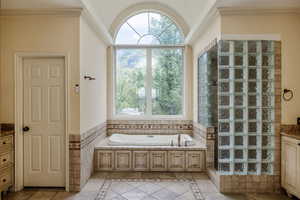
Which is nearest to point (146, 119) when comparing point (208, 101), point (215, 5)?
point (208, 101)

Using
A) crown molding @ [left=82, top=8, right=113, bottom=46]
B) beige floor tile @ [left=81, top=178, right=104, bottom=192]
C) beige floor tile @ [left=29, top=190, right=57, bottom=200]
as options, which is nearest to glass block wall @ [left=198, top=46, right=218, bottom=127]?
crown molding @ [left=82, top=8, right=113, bottom=46]

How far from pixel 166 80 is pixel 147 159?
198cm

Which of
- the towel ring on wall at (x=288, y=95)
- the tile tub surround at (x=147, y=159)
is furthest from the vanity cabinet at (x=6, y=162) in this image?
the towel ring on wall at (x=288, y=95)

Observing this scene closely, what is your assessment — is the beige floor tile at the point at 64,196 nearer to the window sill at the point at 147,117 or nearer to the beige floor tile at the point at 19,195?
the beige floor tile at the point at 19,195

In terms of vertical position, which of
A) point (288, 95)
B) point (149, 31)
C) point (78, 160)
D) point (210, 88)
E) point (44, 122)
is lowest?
point (78, 160)

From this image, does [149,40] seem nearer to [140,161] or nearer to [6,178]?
[140,161]

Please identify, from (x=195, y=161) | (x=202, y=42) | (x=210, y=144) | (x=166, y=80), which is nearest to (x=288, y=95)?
(x=210, y=144)

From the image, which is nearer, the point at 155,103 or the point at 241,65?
the point at 241,65

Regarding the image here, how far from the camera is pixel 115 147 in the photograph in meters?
3.65

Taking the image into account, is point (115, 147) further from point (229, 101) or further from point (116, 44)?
point (116, 44)

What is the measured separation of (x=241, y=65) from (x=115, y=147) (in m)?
2.46

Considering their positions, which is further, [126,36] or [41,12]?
[126,36]

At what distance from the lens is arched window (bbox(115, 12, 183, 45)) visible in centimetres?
477

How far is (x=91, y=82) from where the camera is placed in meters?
3.53
